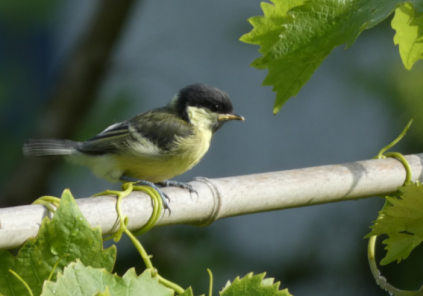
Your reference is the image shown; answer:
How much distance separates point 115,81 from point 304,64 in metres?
2.47

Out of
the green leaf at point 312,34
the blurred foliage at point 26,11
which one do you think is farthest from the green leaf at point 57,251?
the blurred foliage at point 26,11

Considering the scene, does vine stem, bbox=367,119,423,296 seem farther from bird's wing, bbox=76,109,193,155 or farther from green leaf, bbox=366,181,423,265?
bird's wing, bbox=76,109,193,155

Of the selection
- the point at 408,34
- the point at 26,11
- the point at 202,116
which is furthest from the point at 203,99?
the point at 26,11

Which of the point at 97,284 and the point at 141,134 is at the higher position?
the point at 97,284

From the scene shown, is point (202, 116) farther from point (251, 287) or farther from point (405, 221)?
point (251, 287)

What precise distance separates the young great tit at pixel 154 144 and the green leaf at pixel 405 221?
0.98m

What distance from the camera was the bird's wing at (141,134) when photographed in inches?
65.4

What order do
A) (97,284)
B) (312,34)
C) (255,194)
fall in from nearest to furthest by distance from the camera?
1. (97,284)
2. (312,34)
3. (255,194)

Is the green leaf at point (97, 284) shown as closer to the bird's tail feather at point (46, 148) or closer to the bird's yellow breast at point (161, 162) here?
the bird's yellow breast at point (161, 162)

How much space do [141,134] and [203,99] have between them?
26 centimetres

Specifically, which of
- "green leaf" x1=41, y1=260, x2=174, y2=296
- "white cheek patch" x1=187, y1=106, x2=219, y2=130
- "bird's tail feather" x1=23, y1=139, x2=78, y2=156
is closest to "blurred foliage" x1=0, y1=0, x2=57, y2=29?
"bird's tail feather" x1=23, y1=139, x2=78, y2=156

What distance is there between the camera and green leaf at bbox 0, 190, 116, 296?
460mm

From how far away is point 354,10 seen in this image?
0.55m

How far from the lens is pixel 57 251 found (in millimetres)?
464
